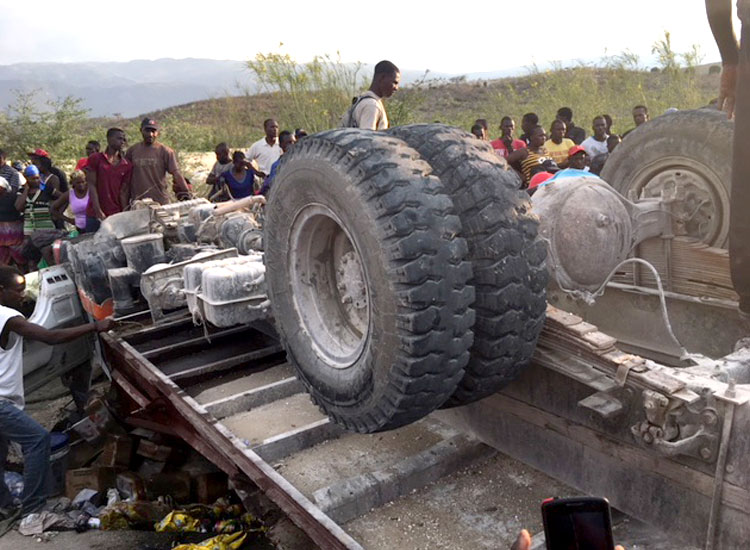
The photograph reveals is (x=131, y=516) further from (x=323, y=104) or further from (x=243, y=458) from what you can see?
(x=323, y=104)

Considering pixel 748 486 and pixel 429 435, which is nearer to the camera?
pixel 748 486

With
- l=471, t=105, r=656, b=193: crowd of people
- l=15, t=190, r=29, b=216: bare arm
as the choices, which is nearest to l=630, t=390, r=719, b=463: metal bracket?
l=471, t=105, r=656, b=193: crowd of people

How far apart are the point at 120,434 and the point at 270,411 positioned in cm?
171

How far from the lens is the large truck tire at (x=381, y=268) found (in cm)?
241

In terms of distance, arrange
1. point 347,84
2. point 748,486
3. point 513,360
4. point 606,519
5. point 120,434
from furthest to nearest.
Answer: point 347,84, point 120,434, point 513,360, point 748,486, point 606,519

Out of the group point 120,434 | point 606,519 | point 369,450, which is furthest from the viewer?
point 120,434

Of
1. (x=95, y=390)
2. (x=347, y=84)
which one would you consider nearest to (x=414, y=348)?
(x=95, y=390)

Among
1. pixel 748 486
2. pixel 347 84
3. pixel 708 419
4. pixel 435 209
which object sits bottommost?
pixel 748 486

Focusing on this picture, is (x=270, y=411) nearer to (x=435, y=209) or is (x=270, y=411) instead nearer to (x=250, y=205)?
(x=435, y=209)

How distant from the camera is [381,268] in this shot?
247cm

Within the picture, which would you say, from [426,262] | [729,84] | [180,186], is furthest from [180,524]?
[180,186]

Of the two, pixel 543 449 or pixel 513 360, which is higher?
pixel 513 360

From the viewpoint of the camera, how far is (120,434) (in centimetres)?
501

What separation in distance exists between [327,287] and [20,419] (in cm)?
273
